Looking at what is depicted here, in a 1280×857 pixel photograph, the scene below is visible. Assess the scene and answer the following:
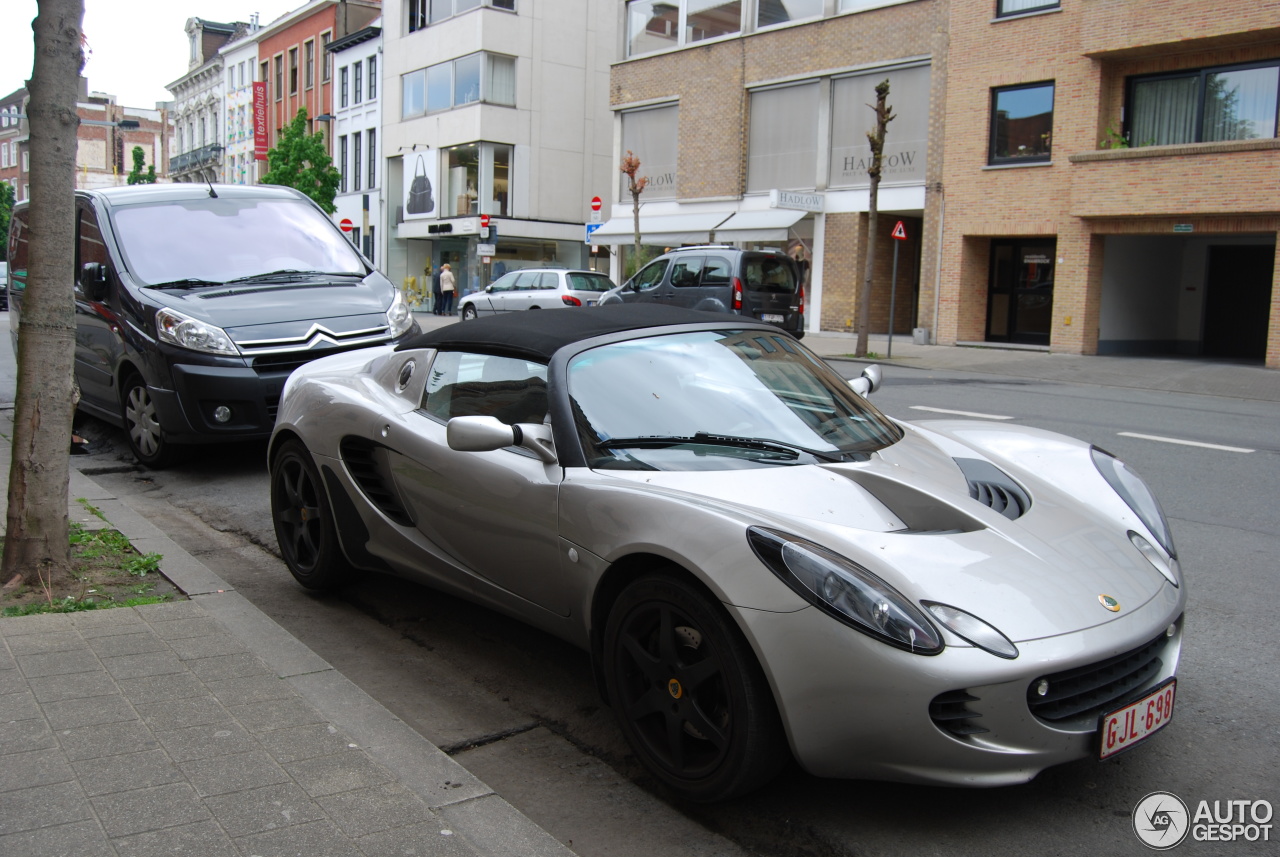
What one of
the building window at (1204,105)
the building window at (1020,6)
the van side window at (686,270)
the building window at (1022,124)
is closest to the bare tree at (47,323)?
the van side window at (686,270)

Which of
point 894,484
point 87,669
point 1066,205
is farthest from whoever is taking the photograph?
point 1066,205

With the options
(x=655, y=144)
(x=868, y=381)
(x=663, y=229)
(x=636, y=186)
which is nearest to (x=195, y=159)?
(x=655, y=144)

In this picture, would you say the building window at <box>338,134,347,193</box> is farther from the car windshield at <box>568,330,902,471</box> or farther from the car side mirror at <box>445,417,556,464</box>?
the car side mirror at <box>445,417,556,464</box>

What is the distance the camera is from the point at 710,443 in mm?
3576

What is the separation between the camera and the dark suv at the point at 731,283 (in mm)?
19484

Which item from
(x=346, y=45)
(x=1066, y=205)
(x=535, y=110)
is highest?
(x=346, y=45)

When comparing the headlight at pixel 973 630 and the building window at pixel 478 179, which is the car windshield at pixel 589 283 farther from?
the headlight at pixel 973 630

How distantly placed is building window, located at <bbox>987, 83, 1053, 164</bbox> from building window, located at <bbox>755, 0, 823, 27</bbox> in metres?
6.94

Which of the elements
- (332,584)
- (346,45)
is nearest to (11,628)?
(332,584)

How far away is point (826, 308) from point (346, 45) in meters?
33.2

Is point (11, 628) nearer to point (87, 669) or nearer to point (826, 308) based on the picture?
point (87, 669)

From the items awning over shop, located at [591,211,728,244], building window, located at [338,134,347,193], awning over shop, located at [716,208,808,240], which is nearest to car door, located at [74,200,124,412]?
awning over shop, located at [716,208,808,240]

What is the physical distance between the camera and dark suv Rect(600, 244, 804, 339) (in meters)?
19.5

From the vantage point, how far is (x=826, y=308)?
28.7 meters
